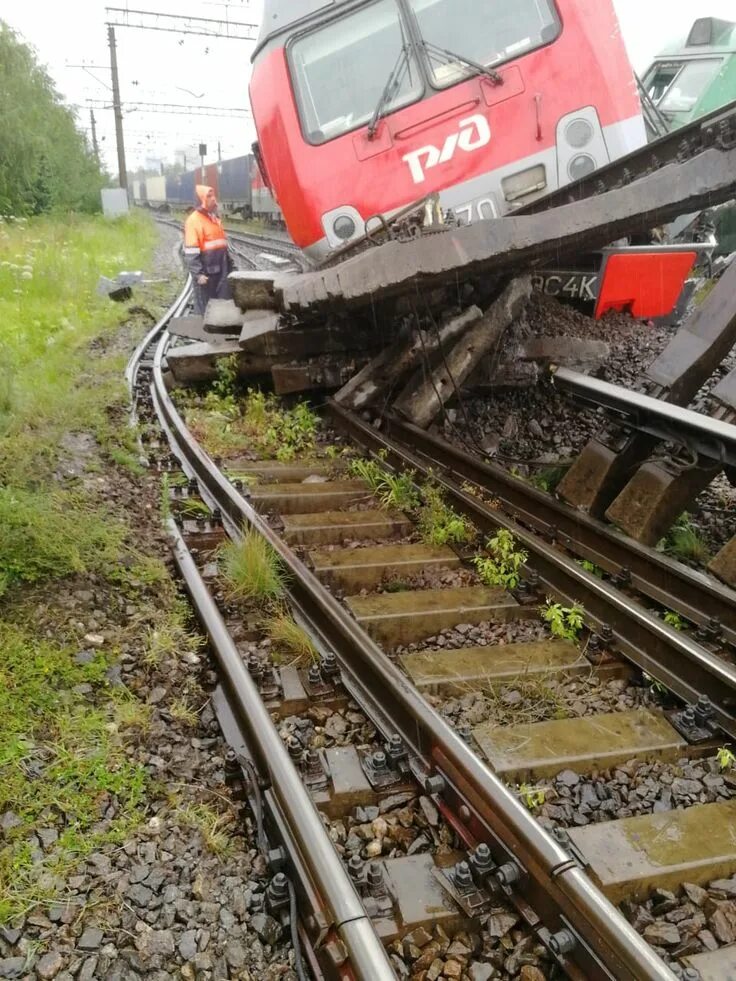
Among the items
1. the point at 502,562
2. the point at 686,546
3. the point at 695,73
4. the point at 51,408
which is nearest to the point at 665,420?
the point at 686,546

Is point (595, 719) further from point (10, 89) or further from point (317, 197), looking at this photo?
point (10, 89)

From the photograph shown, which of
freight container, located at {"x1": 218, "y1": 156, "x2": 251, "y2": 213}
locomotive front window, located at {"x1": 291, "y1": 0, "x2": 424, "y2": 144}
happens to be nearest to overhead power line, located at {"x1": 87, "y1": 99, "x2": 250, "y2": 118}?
freight container, located at {"x1": 218, "y1": 156, "x2": 251, "y2": 213}

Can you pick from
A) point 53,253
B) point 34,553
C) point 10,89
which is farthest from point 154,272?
point 34,553

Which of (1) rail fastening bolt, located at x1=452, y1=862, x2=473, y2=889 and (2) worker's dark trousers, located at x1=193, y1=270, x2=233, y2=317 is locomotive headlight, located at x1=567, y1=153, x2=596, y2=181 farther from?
(2) worker's dark trousers, located at x1=193, y1=270, x2=233, y2=317

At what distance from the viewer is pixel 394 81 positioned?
6.16m

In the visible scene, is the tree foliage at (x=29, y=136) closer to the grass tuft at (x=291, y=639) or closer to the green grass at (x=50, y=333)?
the green grass at (x=50, y=333)

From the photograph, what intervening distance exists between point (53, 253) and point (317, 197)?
1160cm

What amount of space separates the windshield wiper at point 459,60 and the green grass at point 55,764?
5.37 metres

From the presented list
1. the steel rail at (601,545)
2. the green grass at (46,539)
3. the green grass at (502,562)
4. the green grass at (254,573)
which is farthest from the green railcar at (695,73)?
the green grass at (46,539)

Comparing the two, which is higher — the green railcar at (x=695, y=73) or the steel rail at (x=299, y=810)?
the green railcar at (x=695, y=73)

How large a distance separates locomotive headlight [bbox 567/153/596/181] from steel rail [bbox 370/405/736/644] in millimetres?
2417

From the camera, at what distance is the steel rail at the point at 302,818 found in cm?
184

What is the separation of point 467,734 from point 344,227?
492 cm

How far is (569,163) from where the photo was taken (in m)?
6.02
